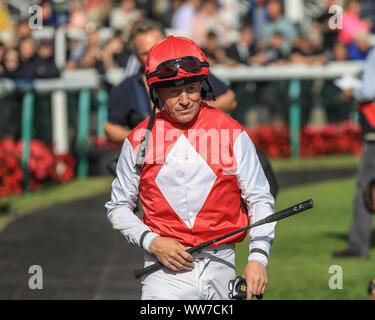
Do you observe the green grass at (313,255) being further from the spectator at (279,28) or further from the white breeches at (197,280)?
the spectator at (279,28)

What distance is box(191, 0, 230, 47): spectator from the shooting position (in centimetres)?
1598

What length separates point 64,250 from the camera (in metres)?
8.77

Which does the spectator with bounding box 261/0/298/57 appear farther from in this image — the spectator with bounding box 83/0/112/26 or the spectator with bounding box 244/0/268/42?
the spectator with bounding box 83/0/112/26

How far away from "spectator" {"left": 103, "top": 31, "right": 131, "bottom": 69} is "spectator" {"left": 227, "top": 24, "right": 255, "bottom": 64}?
1.92 meters

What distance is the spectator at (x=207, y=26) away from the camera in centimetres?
1598

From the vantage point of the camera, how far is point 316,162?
16.6 m

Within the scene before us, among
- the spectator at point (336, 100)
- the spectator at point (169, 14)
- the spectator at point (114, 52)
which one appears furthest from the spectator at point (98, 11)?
the spectator at point (336, 100)

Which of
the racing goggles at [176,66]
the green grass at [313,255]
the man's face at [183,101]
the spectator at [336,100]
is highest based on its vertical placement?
the spectator at [336,100]

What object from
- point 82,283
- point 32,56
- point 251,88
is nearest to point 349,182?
point 251,88

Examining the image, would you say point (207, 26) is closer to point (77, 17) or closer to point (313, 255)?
point (77, 17)

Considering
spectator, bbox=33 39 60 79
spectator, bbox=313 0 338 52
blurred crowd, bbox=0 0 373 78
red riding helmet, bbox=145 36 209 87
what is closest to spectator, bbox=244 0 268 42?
blurred crowd, bbox=0 0 373 78

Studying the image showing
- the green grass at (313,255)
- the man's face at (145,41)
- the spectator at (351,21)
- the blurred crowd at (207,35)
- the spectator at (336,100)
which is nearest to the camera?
the man's face at (145,41)

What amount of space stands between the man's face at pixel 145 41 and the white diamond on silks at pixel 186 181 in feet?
5.45
